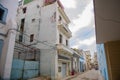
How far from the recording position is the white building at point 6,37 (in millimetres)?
7740

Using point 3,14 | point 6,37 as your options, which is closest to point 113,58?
point 6,37

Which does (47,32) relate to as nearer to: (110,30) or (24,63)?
(24,63)

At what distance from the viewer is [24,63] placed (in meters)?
11.4

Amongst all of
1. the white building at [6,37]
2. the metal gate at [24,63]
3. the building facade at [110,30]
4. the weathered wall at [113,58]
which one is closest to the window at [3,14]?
the white building at [6,37]

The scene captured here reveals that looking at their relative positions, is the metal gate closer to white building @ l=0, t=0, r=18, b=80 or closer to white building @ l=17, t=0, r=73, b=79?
white building @ l=17, t=0, r=73, b=79

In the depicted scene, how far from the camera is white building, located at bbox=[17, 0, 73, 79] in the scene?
558 inches

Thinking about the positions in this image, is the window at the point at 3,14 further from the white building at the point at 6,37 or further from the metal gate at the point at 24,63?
the metal gate at the point at 24,63

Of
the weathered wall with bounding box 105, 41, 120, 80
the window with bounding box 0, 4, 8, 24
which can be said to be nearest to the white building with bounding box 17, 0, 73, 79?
the window with bounding box 0, 4, 8, 24

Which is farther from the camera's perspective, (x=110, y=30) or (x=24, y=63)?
(x=24, y=63)

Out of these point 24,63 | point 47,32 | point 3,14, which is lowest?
point 24,63

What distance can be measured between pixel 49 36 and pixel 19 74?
22.4ft

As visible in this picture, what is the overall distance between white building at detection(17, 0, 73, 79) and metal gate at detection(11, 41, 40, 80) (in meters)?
0.86

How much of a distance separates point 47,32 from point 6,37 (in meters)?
A: 7.81

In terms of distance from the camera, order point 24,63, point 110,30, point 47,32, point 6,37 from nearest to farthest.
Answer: point 110,30, point 6,37, point 24,63, point 47,32
